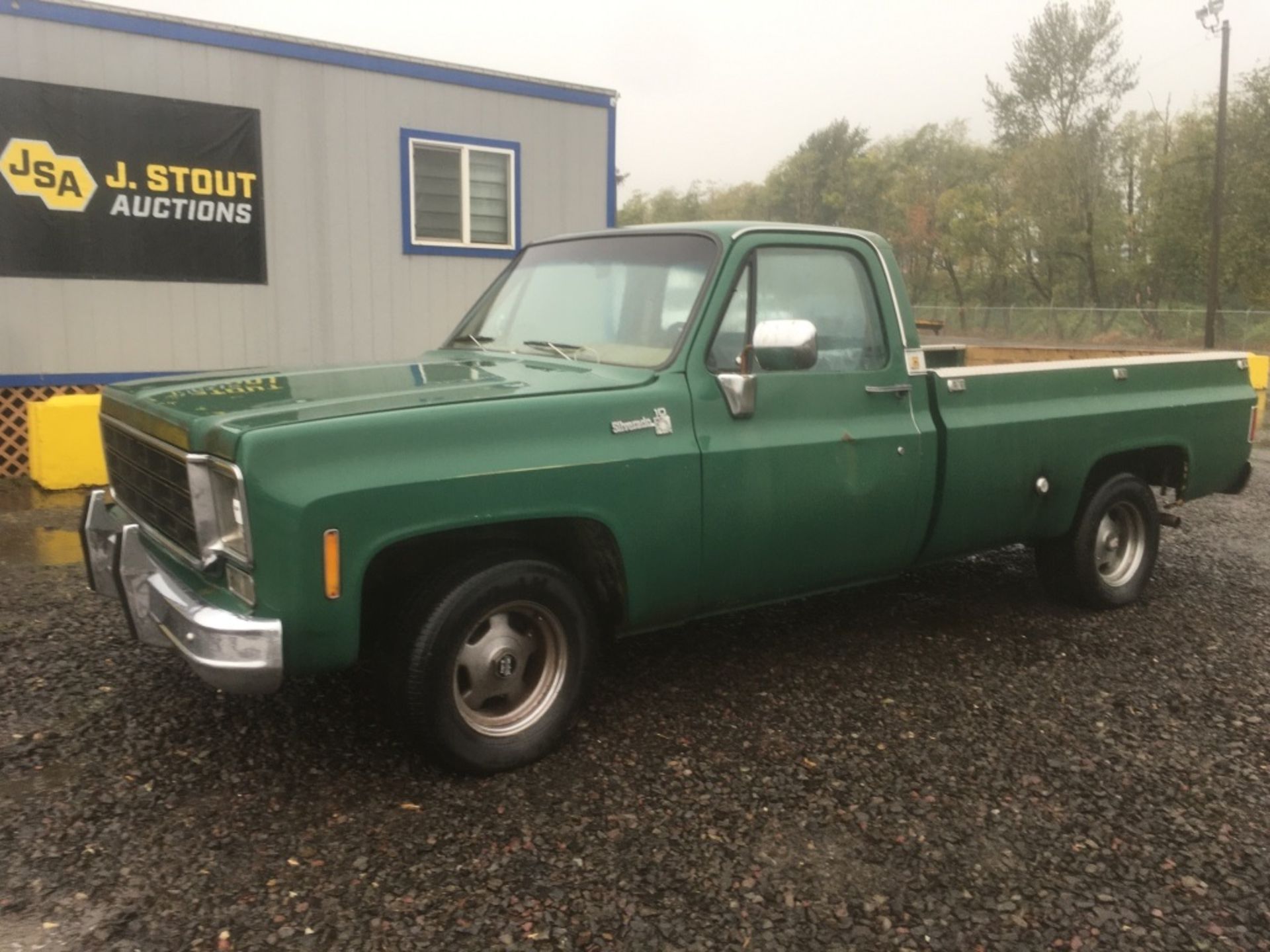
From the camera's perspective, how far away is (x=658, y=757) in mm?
3674

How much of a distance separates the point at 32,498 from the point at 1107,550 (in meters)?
7.40

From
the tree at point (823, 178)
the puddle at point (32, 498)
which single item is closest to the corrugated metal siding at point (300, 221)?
the puddle at point (32, 498)

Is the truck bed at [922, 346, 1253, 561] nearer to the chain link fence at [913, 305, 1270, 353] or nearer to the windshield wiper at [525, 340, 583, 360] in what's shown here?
the windshield wiper at [525, 340, 583, 360]

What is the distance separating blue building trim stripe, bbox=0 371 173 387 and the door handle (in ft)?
19.9

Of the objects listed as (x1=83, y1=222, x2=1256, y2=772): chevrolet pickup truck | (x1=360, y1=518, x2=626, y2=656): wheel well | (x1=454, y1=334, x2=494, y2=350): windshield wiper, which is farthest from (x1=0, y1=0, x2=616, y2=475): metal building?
(x1=360, y1=518, x2=626, y2=656): wheel well

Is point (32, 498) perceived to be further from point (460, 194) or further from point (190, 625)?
point (190, 625)

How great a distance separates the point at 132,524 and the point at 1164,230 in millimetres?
49109

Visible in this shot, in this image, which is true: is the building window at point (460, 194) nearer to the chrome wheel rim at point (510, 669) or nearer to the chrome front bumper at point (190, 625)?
the chrome front bumper at point (190, 625)

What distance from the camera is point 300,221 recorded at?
30.7 ft

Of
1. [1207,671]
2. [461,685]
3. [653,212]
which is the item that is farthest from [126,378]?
[653,212]

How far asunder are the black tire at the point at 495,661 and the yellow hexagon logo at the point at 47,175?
6844 millimetres

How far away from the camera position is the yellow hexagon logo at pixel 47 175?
26.7 feet

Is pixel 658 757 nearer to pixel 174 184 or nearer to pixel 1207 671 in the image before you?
pixel 1207 671

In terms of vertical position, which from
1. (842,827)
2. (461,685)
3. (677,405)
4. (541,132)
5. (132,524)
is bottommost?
(842,827)
